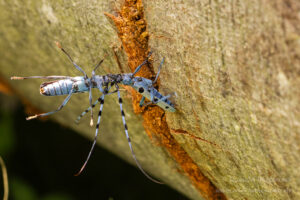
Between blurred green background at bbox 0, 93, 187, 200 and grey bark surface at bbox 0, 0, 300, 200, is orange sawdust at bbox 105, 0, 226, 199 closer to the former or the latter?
grey bark surface at bbox 0, 0, 300, 200

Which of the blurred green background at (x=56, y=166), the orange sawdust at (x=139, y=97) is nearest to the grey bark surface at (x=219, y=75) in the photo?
the orange sawdust at (x=139, y=97)

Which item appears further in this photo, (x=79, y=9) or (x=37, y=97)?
(x=37, y=97)

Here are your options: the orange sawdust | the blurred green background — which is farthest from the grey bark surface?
the blurred green background

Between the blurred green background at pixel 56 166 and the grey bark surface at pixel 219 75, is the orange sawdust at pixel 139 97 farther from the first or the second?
the blurred green background at pixel 56 166

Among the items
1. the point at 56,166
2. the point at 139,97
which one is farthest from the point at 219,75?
the point at 56,166

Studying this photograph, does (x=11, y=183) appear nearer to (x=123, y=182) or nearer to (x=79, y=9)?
(x=123, y=182)

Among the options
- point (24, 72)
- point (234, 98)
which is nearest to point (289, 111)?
point (234, 98)
